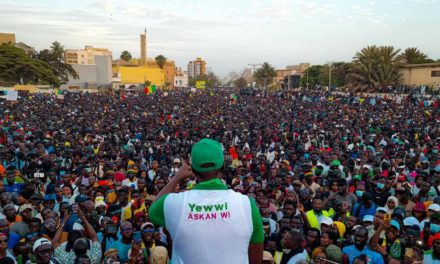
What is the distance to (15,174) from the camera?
24.1 ft

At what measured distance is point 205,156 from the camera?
5.12ft

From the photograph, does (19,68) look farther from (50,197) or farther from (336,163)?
(336,163)

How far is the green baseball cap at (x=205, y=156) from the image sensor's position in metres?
1.56

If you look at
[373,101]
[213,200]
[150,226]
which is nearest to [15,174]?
[150,226]

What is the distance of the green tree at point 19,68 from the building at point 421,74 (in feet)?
135

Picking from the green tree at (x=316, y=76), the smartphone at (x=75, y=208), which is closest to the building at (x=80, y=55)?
the green tree at (x=316, y=76)

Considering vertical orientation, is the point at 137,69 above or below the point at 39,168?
above

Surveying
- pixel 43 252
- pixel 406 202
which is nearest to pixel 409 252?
pixel 406 202

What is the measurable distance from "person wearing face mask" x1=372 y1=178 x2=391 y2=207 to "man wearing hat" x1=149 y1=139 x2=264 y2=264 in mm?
5277

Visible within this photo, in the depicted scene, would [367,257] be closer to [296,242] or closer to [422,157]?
[296,242]

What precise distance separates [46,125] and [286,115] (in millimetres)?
11662

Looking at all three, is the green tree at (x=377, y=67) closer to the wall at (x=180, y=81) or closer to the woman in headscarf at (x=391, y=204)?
the woman in headscarf at (x=391, y=204)

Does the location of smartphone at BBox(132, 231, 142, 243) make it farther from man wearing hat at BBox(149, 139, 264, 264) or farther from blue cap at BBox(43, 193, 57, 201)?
man wearing hat at BBox(149, 139, 264, 264)

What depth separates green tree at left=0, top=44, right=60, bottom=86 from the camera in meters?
44.7
